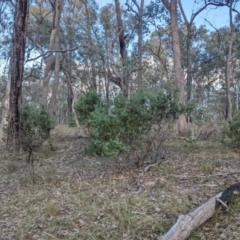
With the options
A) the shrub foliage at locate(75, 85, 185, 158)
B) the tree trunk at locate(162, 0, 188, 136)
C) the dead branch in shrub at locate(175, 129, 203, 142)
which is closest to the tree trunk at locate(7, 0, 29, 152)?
the shrub foliage at locate(75, 85, 185, 158)

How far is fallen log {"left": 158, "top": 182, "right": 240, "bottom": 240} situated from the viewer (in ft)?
9.45

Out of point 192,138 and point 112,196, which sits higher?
point 192,138

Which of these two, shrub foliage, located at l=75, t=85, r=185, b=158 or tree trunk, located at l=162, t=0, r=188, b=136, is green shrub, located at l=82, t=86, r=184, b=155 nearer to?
shrub foliage, located at l=75, t=85, r=185, b=158

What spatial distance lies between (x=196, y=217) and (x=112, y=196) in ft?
4.21

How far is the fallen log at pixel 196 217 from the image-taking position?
2.88 meters

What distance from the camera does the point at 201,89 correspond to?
26.3 metres

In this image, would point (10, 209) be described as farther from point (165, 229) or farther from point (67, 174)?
point (165, 229)

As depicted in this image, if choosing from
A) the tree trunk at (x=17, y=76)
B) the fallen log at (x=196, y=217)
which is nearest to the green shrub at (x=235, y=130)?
the fallen log at (x=196, y=217)

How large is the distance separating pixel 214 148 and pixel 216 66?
16.5m

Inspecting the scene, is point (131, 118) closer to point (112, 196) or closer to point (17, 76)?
point (112, 196)

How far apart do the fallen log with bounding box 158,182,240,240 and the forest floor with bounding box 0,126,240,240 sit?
7 cm

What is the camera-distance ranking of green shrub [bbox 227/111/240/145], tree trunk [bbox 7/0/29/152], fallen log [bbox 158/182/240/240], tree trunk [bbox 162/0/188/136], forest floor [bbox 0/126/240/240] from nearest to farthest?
fallen log [bbox 158/182/240/240] < forest floor [bbox 0/126/240/240] < green shrub [bbox 227/111/240/145] < tree trunk [bbox 7/0/29/152] < tree trunk [bbox 162/0/188/136]

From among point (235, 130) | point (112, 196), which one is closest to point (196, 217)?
point (112, 196)

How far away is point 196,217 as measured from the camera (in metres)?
3.14
